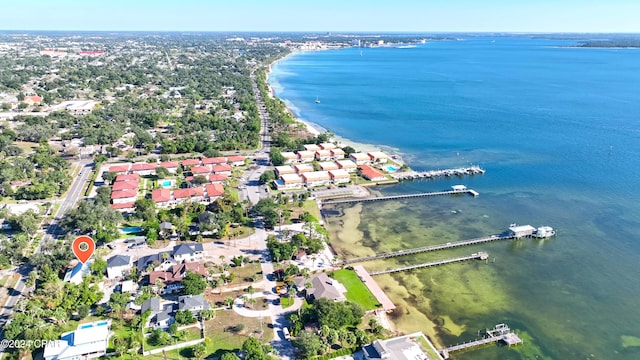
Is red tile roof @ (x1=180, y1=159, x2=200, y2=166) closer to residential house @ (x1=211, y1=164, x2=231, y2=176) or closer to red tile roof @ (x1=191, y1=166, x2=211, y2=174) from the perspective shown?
red tile roof @ (x1=191, y1=166, x2=211, y2=174)

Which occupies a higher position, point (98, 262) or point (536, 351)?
point (98, 262)

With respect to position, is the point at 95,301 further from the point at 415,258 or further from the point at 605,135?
the point at 605,135

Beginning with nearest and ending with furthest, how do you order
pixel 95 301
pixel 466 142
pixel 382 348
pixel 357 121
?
pixel 382 348 → pixel 95 301 → pixel 466 142 → pixel 357 121

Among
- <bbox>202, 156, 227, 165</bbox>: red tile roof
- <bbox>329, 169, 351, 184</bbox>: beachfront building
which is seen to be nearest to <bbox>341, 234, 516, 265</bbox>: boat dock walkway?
<bbox>329, 169, 351, 184</bbox>: beachfront building

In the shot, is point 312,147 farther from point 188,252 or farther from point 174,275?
point 174,275

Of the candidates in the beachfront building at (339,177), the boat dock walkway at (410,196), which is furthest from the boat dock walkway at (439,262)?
the beachfront building at (339,177)

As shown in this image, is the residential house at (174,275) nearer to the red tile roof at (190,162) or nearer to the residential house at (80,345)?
the residential house at (80,345)

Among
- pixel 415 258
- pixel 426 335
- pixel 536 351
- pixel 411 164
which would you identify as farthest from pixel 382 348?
pixel 411 164
